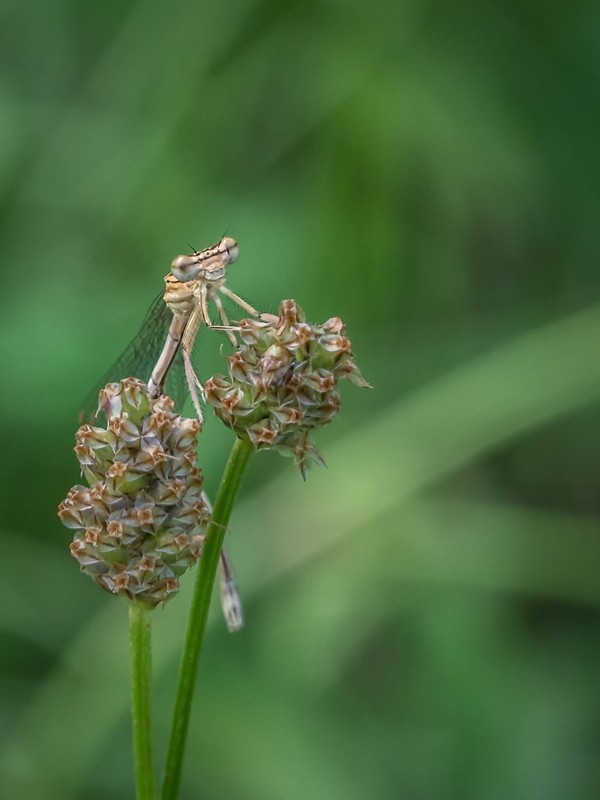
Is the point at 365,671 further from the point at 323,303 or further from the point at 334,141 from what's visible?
the point at 334,141

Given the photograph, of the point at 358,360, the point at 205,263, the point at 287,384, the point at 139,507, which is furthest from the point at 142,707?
the point at 358,360

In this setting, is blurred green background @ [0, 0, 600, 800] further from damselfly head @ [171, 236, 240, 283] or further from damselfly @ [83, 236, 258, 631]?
damselfly head @ [171, 236, 240, 283]

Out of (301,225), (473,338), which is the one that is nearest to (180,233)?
(301,225)

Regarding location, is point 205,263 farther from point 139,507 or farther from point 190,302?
point 139,507

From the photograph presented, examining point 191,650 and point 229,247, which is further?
point 229,247

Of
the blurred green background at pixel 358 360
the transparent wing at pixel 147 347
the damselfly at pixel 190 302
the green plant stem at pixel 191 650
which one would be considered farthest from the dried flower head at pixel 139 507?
the blurred green background at pixel 358 360

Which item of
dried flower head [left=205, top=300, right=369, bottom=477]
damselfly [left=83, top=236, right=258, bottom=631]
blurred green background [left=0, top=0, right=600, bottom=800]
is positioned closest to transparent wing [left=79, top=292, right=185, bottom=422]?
damselfly [left=83, top=236, right=258, bottom=631]
